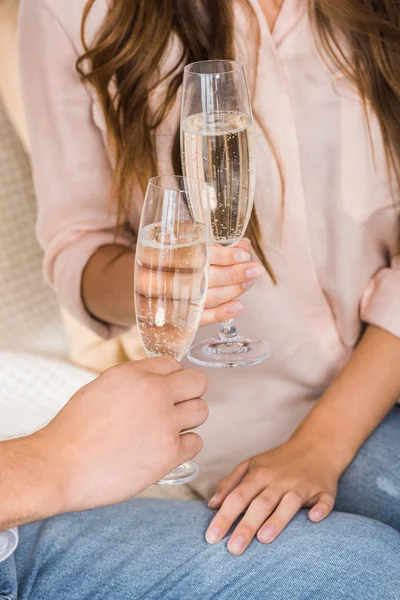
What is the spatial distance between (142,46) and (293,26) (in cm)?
23

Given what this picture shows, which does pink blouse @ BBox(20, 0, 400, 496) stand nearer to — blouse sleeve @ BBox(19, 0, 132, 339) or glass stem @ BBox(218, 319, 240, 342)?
blouse sleeve @ BBox(19, 0, 132, 339)

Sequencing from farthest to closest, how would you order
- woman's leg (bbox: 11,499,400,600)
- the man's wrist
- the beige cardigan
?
the beige cardigan < woman's leg (bbox: 11,499,400,600) < the man's wrist

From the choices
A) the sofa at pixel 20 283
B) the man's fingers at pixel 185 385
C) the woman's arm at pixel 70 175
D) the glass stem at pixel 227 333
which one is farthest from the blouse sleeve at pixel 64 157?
Result: the man's fingers at pixel 185 385

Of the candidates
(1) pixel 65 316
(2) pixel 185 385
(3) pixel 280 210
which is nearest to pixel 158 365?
(2) pixel 185 385

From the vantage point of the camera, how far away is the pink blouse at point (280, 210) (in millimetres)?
1296

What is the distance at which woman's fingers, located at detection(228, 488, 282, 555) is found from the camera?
1.01 meters

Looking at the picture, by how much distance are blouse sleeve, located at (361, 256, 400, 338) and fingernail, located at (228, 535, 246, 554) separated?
0.46m

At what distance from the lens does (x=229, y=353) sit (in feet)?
3.63

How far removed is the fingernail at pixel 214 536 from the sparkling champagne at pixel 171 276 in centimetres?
28

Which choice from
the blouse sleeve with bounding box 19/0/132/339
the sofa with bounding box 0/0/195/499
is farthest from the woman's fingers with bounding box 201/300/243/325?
the sofa with bounding box 0/0/195/499

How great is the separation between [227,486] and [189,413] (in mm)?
332

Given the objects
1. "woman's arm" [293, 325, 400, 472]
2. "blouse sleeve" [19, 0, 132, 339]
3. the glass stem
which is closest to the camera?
the glass stem

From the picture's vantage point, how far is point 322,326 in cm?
139

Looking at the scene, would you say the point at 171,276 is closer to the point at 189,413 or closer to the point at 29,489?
the point at 189,413
